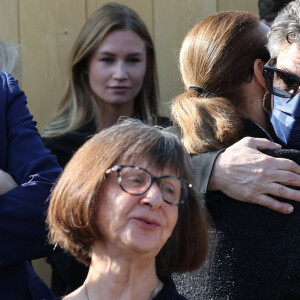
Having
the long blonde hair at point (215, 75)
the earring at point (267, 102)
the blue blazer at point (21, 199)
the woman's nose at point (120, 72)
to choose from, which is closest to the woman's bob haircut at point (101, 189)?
the blue blazer at point (21, 199)

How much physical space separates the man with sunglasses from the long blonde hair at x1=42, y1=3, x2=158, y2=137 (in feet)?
4.42

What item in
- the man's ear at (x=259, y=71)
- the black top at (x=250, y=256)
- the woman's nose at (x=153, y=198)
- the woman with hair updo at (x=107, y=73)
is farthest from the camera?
the woman with hair updo at (x=107, y=73)

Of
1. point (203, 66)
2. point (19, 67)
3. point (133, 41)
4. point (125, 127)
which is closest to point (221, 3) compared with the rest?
point (133, 41)

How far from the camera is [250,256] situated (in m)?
2.02

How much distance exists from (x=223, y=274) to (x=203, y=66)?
690mm

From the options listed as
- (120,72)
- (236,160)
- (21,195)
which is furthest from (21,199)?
(120,72)

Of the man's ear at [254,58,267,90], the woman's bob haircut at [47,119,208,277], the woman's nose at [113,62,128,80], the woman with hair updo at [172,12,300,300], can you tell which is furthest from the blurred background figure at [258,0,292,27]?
the woman's bob haircut at [47,119,208,277]

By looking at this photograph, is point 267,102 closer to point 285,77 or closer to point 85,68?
point 285,77

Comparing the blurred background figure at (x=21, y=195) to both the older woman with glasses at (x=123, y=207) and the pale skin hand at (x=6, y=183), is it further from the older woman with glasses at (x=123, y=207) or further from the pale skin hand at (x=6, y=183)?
the older woman with glasses at (x=123, y=207)

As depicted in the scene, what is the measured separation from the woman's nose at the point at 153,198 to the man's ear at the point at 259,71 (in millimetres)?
739

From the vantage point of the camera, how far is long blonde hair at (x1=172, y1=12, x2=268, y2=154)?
2.23m

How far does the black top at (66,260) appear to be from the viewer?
10.2ft

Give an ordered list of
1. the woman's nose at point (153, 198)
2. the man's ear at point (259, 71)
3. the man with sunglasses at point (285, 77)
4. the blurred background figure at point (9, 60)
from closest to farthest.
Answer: the woman's nose at point (153, 198)
the man with sunglasses at point (285, 77)
the man's ear at point (259, 71)
the blurred background figure at point (9, 60)

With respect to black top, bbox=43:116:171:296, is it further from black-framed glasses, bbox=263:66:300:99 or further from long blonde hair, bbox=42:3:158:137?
black-framed glasses, bbox=263:66:300:99
